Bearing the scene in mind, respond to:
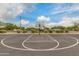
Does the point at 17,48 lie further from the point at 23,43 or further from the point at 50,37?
the point at 50,37

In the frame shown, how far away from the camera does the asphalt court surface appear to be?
3.05 metres

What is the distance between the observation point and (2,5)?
313 centimetres

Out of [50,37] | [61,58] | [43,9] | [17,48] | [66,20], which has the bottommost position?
[61,58]

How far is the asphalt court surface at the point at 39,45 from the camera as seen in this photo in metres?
3.05

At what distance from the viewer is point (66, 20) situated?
317 cm

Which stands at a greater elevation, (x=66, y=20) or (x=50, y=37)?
(x=66, y=20)

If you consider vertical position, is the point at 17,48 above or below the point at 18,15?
below

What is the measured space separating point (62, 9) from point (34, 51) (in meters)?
1.01

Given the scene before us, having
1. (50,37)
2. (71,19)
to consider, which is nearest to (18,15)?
(50,37)

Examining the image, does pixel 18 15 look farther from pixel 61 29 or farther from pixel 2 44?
pixel 61 29

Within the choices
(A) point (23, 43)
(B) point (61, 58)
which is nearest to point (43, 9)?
(A) point (23, 43)

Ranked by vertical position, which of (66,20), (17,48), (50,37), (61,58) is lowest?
(61,58)

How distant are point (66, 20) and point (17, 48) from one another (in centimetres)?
112

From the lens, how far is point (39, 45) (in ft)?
10.2
